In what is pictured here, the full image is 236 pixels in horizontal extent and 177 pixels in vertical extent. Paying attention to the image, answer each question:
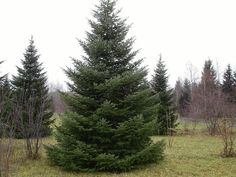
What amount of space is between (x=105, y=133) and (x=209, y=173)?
146 inches

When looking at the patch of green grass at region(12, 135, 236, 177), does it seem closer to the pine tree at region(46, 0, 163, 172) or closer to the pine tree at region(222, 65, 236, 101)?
the pine tree at region(46, 0, 163, 172)

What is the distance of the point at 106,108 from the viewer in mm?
11648

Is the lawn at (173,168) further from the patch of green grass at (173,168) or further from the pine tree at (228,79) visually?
the pine tree at (228,79)

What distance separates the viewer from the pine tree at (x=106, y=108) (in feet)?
38.1

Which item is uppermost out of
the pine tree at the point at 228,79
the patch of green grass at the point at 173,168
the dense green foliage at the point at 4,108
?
the pine tree at the point at 228,79

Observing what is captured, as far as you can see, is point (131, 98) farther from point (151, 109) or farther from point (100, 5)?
point (100, 5)

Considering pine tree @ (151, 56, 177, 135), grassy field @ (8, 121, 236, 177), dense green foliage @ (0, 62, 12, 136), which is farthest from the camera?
pine tree @ (151, 56, 177, 135)

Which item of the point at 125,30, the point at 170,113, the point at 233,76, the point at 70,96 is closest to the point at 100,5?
the point at 125,30

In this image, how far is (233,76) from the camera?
46156mm

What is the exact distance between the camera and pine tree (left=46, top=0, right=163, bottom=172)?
11625 millimetres

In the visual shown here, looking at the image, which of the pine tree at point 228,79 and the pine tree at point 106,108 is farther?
the pine tree at point 228,79

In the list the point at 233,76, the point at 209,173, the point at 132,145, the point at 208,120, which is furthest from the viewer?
the point at 233,76

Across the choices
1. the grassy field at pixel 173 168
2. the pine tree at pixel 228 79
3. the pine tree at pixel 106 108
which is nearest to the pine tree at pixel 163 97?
the grassy field at pixel 173 168

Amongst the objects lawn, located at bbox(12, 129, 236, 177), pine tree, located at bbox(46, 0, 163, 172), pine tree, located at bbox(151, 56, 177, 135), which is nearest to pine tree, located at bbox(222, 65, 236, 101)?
pine tree, located at bbox(151, 56, 177, 135)
